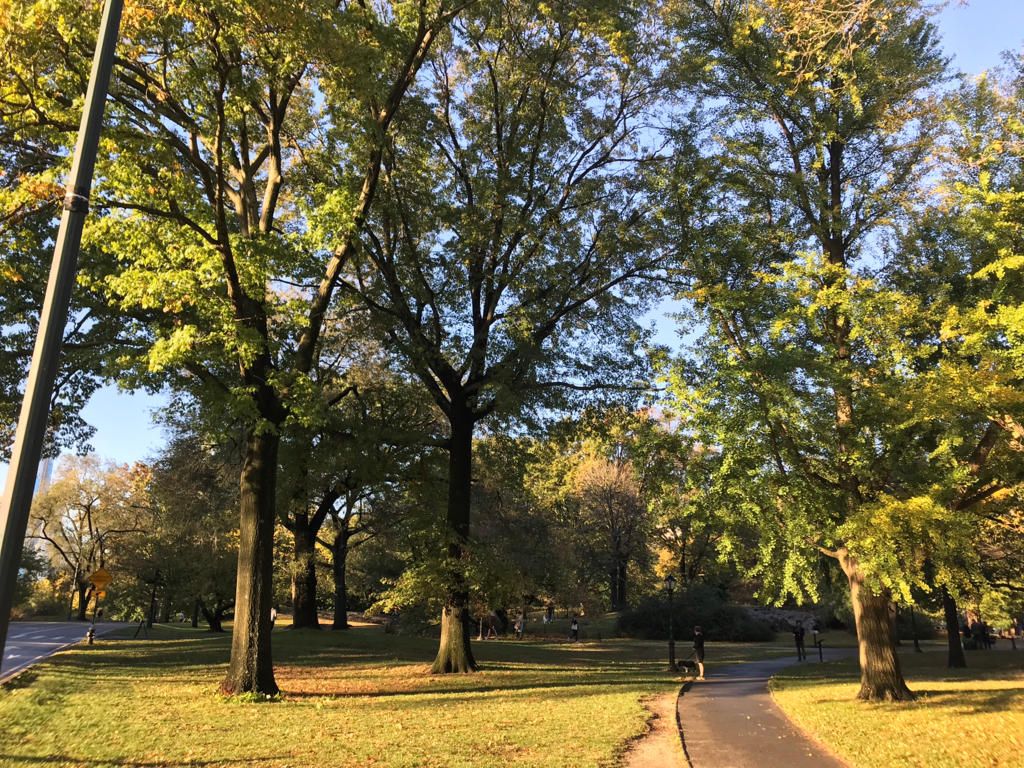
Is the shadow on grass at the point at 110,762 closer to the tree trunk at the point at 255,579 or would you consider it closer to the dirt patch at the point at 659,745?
the dirt patch at the point at 659,745

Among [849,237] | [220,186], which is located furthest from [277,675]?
[849,237]

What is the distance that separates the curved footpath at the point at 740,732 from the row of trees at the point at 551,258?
103 inches

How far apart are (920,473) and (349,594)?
2055 inches

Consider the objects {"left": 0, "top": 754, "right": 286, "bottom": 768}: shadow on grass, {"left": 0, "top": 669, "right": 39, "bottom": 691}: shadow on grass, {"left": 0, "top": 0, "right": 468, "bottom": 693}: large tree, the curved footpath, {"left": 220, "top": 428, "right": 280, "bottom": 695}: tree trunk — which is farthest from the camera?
{"left": 0, "top": 669, "right": 39, "bottom": 691}: shadow on grass

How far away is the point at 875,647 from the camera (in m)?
14.0

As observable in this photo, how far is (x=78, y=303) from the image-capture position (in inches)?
575

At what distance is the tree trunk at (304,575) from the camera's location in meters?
28.5

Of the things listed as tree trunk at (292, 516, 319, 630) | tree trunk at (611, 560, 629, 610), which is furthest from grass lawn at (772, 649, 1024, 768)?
tree trunk at (611, 560, 629, 610)

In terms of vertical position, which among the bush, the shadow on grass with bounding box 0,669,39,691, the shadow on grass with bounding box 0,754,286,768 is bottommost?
the bush

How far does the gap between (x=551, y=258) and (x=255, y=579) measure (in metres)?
11.5

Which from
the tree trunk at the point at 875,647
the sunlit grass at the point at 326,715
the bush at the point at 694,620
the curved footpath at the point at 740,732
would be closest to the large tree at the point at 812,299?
the tree trunk at the point at 875,647

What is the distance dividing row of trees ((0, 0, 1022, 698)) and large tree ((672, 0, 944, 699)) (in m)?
0.08

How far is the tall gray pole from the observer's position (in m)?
3.96

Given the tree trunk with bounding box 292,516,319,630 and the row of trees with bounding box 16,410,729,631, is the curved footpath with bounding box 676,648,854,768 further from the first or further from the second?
the tree trunk with bounding box 292,516,319,630
